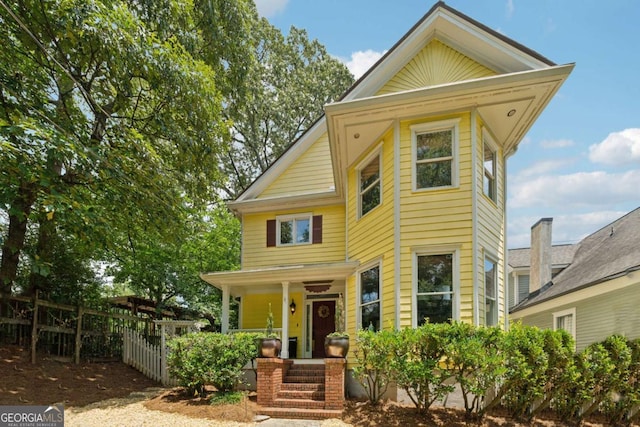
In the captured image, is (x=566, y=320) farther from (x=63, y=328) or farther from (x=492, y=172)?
(x=63, y=328)

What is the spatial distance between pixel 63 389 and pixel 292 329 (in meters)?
6.29

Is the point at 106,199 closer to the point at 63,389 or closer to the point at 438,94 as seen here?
the point at 63,389

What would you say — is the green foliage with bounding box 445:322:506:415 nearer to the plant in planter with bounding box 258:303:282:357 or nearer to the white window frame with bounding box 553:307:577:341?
the plant in planter with bounding box 258:303:282:357

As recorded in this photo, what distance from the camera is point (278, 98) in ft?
87.2

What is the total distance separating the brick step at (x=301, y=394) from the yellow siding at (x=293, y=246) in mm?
4747

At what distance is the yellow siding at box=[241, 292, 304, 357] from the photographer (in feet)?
44.3

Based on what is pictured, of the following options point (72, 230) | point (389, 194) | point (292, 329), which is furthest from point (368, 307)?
point (72, 230)

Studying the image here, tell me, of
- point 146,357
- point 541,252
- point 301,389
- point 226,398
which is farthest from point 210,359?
point 541,252

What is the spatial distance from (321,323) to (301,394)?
14.7 feet

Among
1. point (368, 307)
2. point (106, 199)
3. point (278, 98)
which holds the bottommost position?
point (368, 307)

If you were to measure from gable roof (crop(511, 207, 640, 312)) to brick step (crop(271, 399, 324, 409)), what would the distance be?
7.70 m

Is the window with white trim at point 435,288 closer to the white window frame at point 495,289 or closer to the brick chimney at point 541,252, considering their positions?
the white window frame at point 495,289

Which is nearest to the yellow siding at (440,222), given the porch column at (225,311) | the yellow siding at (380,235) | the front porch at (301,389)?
the yellow siding at (380,235)

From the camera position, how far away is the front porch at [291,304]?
12477mm
